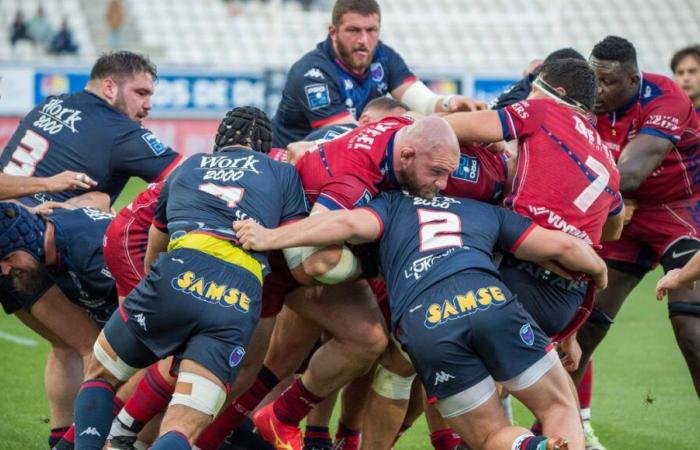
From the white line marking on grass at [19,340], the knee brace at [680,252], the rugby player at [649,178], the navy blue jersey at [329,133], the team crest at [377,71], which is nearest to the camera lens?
the navy blue jersey at [329,133]

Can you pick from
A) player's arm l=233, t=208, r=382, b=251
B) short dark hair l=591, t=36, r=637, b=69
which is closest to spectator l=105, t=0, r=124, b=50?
short dark hair l=591, t=36, r=637, b=69

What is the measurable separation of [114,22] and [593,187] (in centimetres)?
2012

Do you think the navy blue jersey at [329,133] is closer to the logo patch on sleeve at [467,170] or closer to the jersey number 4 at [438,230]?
the logo patch on sleeve at [467,170]

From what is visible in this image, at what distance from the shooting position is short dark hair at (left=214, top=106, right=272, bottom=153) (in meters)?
6.28

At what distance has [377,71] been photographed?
9.24 meters

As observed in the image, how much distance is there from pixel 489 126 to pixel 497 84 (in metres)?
14.8

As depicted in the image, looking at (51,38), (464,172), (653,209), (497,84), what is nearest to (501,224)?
(464,172)

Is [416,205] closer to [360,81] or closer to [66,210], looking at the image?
[66,210]

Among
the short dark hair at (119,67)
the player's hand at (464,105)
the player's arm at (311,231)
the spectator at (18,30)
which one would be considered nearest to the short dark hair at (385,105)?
the player's hand at (464,105)

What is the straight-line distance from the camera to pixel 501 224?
5891mm

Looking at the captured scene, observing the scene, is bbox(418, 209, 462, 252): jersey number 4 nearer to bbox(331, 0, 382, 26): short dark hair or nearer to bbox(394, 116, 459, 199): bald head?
bbox(394, 116, 459, 199): bald head

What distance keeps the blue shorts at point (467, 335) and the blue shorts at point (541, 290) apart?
48 cm

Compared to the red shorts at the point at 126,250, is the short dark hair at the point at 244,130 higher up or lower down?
higher up

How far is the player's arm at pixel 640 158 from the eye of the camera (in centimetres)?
735
